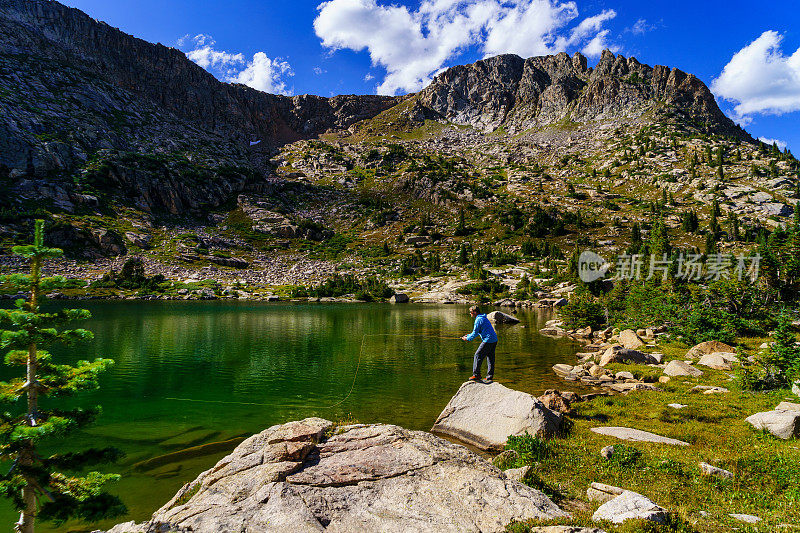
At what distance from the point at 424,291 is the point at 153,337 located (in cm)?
10347

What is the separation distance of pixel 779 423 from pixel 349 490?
1588 cm

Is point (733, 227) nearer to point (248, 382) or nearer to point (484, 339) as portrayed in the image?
point (484, 339)

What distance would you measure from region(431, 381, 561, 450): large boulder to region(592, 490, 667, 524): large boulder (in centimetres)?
626

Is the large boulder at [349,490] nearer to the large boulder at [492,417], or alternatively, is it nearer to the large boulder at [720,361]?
the large boulder at [492,417]

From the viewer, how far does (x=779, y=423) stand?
1336cm

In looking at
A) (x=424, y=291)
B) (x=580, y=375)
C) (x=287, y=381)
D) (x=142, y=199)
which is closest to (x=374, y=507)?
(x=287, y=381)

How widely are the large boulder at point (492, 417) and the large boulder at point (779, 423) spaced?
7.33 m

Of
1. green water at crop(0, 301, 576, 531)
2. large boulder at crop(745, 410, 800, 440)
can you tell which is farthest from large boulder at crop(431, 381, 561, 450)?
large boulder at crop(745, 410, 800, 440)

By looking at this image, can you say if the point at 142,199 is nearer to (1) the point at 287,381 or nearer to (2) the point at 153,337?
(2) the point at 153,337

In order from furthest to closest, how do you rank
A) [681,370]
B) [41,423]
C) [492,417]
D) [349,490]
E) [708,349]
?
1. [708,349]
2. [681,370]
3. [492,417]
4. [349,490]
5. [41,423]

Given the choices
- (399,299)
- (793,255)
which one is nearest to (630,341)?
(793,255)

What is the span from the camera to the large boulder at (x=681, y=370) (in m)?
24.2

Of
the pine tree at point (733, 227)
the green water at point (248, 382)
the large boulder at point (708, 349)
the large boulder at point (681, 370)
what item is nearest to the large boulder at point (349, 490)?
the green water at point (248, 382)

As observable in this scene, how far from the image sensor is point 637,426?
1567 centimetres
